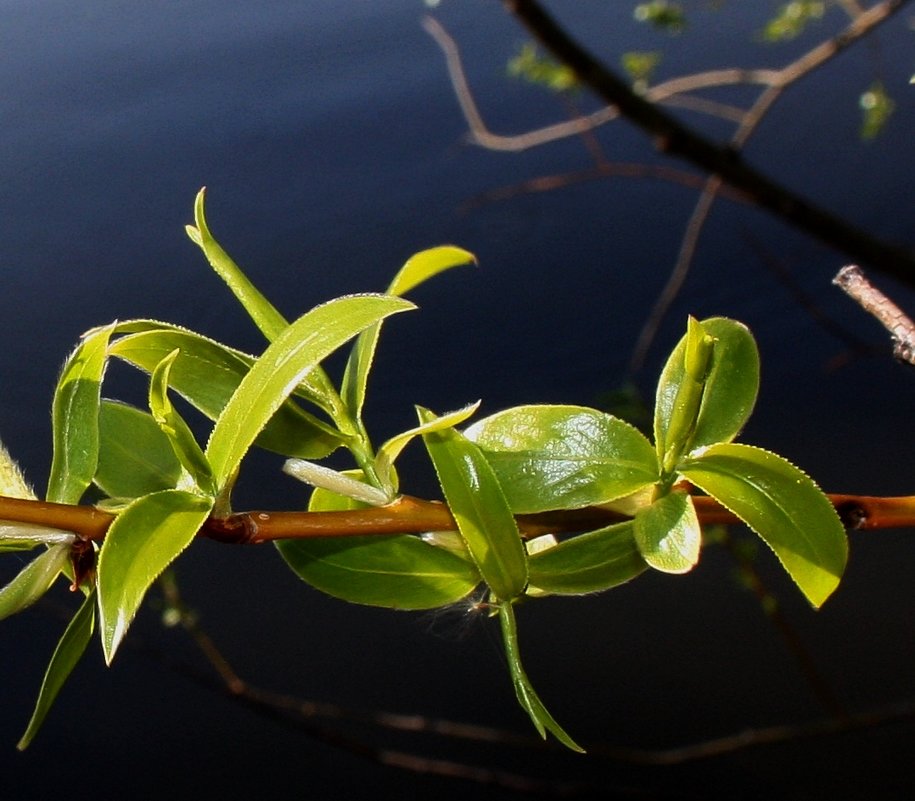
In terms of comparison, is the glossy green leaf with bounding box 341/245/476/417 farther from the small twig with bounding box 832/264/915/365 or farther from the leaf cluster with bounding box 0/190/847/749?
the small twig with bounding box 832/264/915/365

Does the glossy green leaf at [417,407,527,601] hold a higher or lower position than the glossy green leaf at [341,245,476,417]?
lower

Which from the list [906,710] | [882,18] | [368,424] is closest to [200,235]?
[882,18]

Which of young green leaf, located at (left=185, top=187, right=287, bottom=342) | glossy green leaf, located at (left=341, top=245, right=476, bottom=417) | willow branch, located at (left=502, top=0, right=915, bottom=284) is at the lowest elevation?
willow branch, located at (left=502, top=0, right=915, bottom=284)

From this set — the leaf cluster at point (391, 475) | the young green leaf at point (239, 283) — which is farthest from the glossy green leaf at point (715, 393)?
the young green leaf at point (239, 283)

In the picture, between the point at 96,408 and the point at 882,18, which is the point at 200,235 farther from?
the point at 882,18

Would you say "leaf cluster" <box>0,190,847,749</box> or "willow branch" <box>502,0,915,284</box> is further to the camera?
"willow branch" <box>502,0,915,284</box>

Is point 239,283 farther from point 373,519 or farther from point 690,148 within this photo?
point 690,148

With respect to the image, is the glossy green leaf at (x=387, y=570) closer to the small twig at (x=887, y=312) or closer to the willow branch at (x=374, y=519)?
the willow branch at (x=374, y=519)

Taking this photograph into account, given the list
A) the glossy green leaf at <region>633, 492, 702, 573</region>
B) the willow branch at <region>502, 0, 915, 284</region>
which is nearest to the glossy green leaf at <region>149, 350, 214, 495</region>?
the glossy green leaf at <region>633, 492, 702, 573</region>
